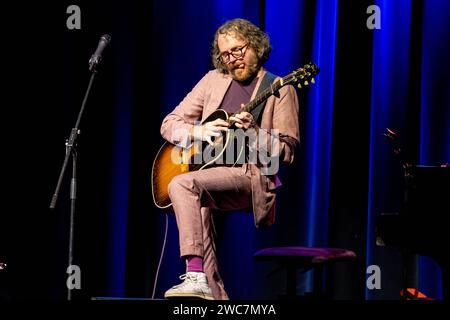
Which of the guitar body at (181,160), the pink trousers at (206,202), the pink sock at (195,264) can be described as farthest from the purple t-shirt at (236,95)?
the pink sock at (195,264)

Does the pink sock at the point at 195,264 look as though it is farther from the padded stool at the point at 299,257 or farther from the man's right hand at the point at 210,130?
the man's right hand at the point at 210,130

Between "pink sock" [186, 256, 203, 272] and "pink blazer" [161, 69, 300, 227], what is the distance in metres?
0.40

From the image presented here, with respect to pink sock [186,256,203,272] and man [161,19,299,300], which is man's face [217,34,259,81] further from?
pink sock [186,256,203,272]

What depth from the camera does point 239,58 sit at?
14.2ft

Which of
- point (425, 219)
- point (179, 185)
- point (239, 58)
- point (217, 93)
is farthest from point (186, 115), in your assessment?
point (425, 219)

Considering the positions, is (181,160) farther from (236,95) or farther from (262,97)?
(262,97)

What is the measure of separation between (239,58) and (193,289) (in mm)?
1356

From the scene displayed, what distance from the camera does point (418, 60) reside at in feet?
16.2

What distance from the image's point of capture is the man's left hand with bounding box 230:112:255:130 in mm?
3982

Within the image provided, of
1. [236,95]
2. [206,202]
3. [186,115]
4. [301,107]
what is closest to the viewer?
[206,202]

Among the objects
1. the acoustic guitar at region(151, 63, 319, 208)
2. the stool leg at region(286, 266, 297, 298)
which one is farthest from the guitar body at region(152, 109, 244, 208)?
the stool leg at region(286, 266, 297, 298)

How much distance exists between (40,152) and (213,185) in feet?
5.61

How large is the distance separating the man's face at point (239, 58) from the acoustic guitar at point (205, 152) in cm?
20

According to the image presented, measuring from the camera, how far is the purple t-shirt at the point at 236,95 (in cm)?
433
